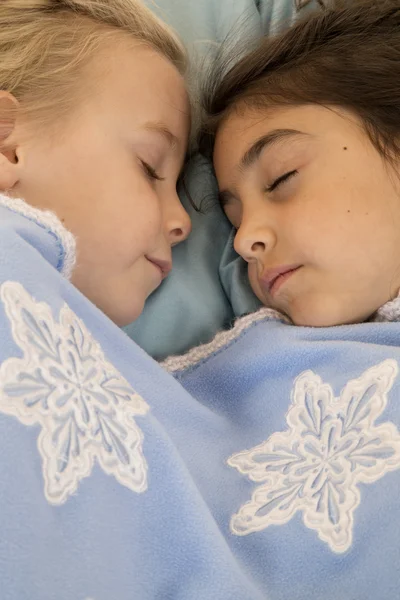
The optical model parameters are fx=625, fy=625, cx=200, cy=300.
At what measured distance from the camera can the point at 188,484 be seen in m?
0.80

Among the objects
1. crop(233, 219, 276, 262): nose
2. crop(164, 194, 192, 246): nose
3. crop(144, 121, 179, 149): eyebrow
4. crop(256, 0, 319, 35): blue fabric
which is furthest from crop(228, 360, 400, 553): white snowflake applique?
crop(256, 0, 319, 35): blue fabric

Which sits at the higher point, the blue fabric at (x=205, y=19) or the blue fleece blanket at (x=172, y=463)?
the blue fabric at (x=205, y=19)

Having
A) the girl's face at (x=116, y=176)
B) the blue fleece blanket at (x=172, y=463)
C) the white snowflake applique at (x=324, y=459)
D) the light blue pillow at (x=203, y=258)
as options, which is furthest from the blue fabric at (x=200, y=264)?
the white snowflake applique at (x=324, y=459)

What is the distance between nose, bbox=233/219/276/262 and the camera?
3.58 feet

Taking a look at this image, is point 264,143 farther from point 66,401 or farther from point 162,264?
point 66,401

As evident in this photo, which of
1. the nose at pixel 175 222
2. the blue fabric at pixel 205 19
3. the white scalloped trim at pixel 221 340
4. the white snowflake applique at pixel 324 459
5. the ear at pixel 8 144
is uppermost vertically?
the ear at pixel 8 144

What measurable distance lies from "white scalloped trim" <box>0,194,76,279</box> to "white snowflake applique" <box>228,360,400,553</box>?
398mm

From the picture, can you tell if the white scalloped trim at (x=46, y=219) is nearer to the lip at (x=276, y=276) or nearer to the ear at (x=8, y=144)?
the ear at (x=8, y=144)

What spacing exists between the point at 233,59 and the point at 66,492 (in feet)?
3.22

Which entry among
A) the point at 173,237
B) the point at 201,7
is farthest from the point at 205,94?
the point at 173,237

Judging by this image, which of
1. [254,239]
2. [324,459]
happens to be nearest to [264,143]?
[254,239]

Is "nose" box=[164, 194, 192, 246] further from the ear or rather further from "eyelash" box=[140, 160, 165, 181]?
the ear

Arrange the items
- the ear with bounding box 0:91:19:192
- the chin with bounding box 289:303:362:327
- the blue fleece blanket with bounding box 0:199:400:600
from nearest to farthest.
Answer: the blue fleece blanket with bounding box 0:199:400:600, the ear with bounding box 0:91:19:192, the chin with bounding box 289:303:362:327

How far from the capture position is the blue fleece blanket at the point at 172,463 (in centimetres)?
69
